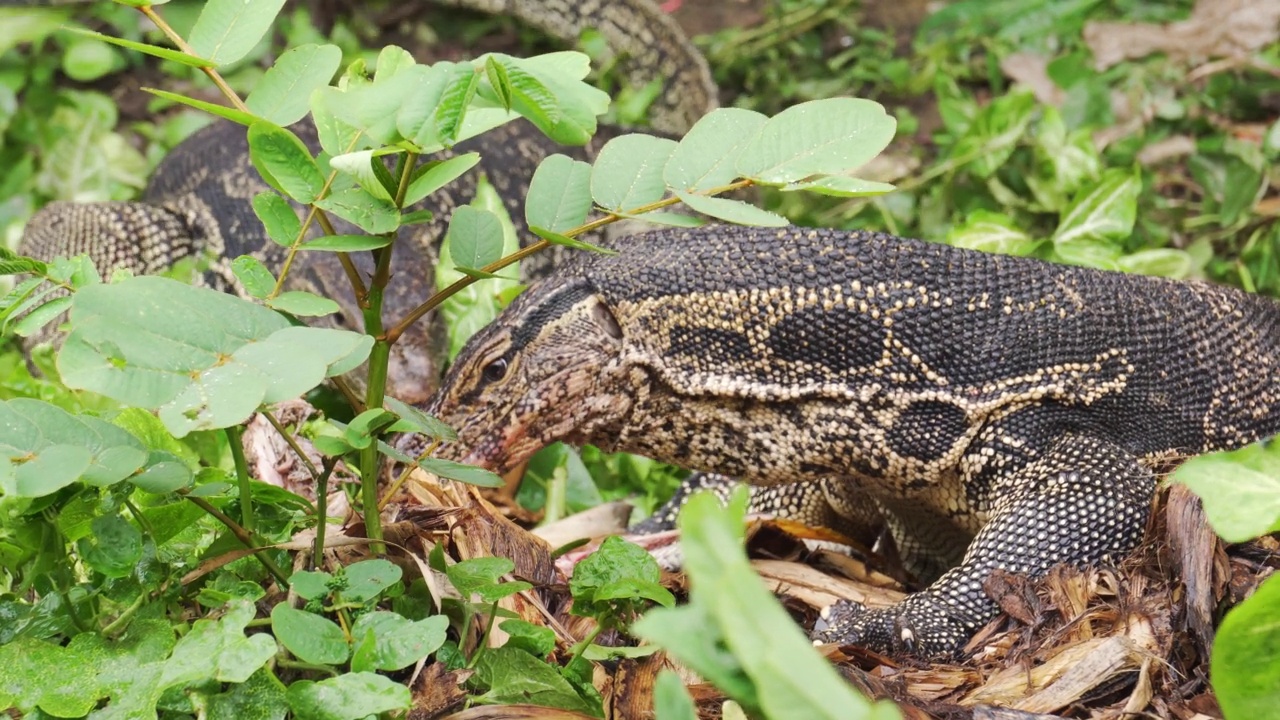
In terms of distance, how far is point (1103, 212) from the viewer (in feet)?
14.9

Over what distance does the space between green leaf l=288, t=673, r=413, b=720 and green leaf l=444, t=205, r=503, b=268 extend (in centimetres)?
58

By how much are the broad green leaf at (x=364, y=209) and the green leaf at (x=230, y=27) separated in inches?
10.3

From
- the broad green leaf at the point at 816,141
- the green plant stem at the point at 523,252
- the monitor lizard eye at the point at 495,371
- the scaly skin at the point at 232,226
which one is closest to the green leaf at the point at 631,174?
the green plant stem at the point at 523,252

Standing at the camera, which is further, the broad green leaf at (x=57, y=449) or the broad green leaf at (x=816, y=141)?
the broad green leaf at (x=816, y=141)

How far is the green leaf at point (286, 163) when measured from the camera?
170cm

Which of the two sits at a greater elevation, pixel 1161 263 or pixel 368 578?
pixel 368 578

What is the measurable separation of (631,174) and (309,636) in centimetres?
78

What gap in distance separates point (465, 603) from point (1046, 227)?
148 inches

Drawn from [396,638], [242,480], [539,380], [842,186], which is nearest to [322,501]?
[242,480]

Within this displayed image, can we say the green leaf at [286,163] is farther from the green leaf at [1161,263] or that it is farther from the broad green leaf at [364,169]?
the green leaf at [1161,263]

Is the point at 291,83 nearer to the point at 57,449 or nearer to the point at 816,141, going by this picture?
the point at 57,449

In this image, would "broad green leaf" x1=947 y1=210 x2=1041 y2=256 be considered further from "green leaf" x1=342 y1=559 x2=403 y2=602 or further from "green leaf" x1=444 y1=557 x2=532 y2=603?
"green leaf" x1=342 y1=559 x2=403 y2=602

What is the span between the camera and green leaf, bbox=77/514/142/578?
179 cm

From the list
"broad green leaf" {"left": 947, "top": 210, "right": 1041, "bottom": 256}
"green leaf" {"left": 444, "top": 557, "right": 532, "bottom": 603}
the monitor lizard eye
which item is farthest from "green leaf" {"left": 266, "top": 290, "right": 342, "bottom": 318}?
"broad green leaf" {"left": 947, "top": 210, "right": 1041, "bottom": 256}
